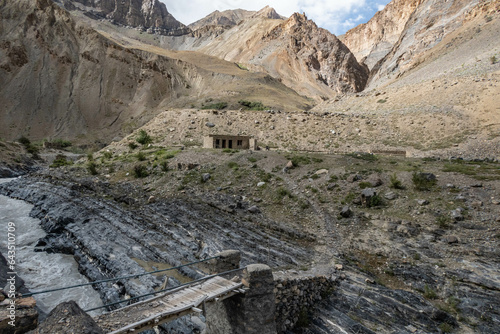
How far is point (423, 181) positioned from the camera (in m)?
15.5

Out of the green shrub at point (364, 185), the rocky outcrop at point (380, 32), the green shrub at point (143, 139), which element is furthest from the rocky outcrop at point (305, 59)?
the green shrub at point (364, 185)

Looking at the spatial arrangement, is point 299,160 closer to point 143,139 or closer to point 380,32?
point 143,139

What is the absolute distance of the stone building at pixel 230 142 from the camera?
2858 centimetres

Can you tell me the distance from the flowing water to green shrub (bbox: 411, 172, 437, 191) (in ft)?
51.3

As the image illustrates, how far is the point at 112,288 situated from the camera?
11484mm

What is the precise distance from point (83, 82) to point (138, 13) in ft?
315

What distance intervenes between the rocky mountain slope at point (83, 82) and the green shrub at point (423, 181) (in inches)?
1663

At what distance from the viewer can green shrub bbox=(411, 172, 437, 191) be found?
50.5 ft

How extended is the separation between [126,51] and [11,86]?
80.5ft

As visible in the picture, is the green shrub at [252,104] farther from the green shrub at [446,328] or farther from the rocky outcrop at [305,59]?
the green shrub at [446,328]

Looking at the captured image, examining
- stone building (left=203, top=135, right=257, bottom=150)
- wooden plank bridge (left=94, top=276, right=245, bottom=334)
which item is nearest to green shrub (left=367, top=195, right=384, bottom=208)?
wooden plank bridge (left=94, top=276, right=245, bottom=334)

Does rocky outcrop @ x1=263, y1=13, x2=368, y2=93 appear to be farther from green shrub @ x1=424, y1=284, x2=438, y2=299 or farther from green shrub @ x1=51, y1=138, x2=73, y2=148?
green shrub @ x1=424, y1=284, x2=438, y2=299

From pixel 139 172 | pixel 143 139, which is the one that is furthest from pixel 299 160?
pixel 143 139

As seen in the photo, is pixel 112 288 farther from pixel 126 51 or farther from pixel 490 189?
pixel 126 51
